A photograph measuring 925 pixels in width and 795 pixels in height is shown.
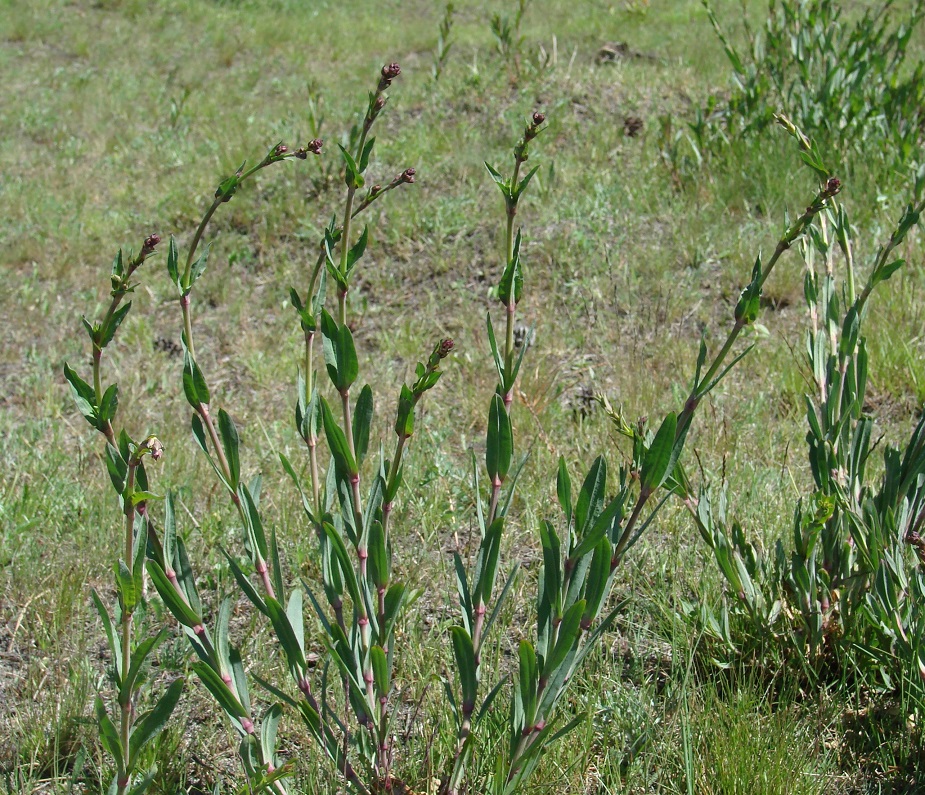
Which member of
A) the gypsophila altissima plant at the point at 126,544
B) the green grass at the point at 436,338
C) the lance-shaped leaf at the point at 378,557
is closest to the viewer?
the gypsophila altissima plant at the point at 126,544

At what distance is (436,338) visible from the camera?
4027mm

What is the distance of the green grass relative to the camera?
1844 mm

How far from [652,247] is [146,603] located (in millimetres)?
2932

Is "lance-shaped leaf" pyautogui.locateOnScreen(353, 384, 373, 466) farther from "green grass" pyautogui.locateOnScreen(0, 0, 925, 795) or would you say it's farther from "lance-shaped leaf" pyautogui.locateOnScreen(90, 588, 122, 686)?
"green grass" pyautogui.locateOnScreen(0, 0, 925, 795)

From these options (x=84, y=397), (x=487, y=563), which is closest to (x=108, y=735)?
(x=84, y=397)

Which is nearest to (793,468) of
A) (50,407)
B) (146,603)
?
(146,603)

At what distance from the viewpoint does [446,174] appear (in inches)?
206

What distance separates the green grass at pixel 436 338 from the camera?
184cm

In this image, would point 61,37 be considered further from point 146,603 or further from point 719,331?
point 146,603

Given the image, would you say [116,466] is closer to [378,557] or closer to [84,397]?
[84,397]

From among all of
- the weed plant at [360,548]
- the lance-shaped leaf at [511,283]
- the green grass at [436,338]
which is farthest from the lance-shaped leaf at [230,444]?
the green grass at [436,338]

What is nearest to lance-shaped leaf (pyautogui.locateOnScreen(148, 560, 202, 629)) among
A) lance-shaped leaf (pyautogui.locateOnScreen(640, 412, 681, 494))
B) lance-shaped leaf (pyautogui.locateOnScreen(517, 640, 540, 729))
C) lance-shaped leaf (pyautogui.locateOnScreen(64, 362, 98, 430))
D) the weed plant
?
the weed plant

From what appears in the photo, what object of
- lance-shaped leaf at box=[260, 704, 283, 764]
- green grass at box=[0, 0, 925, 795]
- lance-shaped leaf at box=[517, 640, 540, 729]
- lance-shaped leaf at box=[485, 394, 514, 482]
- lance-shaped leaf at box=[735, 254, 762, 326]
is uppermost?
lance-shaped leaf at box=[735, 254, 762, 326]

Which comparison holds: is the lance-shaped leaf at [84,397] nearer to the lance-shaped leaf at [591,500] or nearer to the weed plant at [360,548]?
the weed plant at [360,548]
